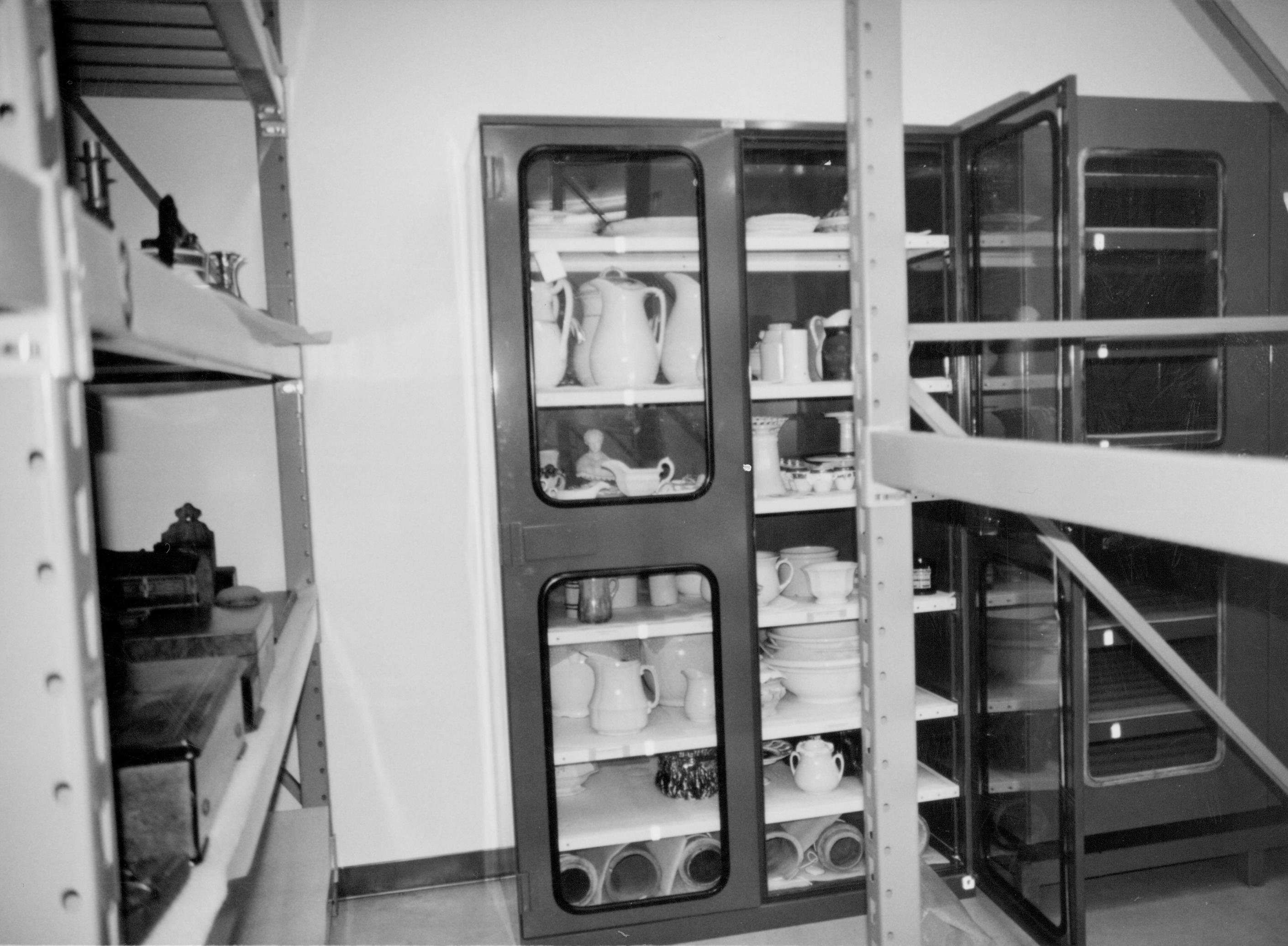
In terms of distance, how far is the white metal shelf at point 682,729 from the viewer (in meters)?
2.13

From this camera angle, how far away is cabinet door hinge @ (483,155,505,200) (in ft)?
6.30

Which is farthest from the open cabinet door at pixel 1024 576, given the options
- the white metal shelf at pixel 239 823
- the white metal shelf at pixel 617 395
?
the white metal shelf at pixel 239 823

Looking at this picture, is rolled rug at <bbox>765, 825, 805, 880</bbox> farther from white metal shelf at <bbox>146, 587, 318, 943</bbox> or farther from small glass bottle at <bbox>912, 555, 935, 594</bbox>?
white metal shelf at <bbox>146, 587, 318, 943</bbox>

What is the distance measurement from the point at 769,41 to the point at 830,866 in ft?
7.23

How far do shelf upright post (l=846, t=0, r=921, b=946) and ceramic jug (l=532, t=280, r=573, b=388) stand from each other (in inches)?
46.0

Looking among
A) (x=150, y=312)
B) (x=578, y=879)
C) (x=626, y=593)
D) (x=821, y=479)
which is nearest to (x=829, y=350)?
(x=821, y=479)

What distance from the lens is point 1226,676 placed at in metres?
2.46

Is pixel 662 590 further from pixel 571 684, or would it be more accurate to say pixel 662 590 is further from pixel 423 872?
pixel 423 872

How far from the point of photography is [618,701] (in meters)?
2.19

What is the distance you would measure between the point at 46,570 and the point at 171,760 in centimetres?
24

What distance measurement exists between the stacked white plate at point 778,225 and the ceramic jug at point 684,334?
0.19 meters

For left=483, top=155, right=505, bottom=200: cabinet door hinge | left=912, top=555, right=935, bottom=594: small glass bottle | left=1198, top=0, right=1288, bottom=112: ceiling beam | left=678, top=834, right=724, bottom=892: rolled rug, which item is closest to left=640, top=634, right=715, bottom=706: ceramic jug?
left=678, top=834, right=724, bottom=892: rolled rug

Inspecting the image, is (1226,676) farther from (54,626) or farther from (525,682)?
(54,626)

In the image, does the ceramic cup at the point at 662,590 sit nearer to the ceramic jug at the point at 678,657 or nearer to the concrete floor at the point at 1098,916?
the ceramic jug at the point at 678,657
